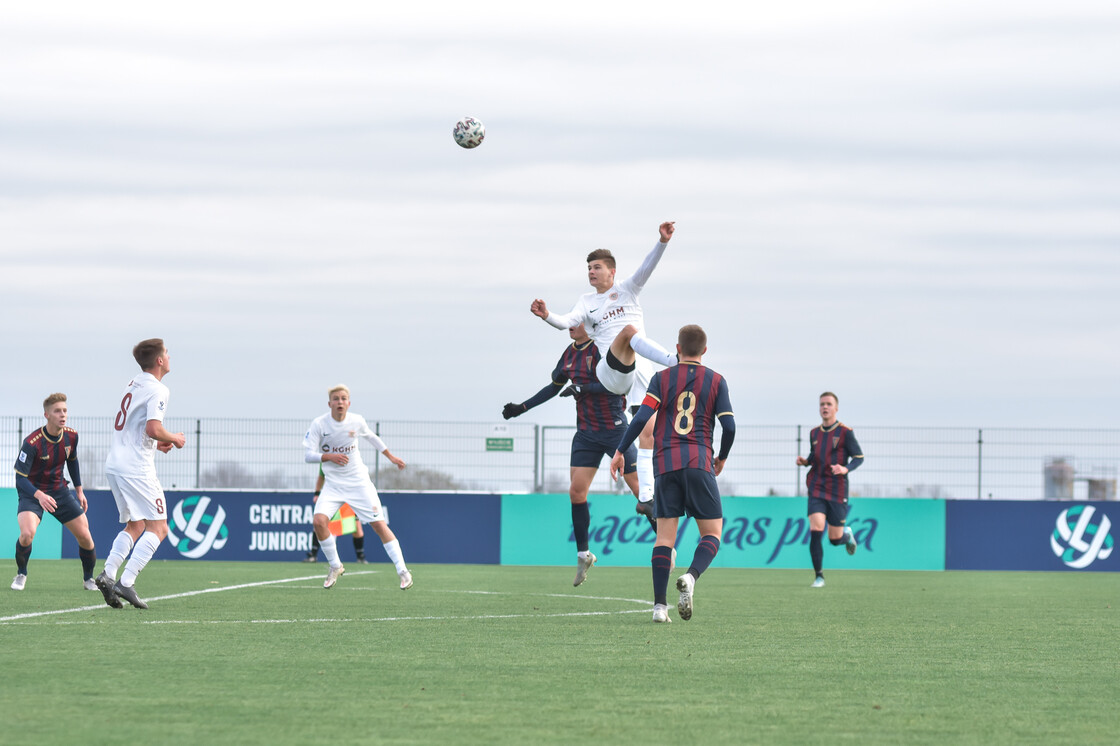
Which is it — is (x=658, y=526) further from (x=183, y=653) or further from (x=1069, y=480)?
(x=1069, y=480)

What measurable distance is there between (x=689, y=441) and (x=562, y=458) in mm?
14620

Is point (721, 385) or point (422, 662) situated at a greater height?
point (721, 385)

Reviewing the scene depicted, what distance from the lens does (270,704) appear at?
5.65 m

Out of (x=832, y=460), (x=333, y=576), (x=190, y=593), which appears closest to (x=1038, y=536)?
(x=832, y=460)

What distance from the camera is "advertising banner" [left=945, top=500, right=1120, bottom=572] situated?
77.4 ft

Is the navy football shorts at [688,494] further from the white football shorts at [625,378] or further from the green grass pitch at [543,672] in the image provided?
the white football shorts at [625,378]

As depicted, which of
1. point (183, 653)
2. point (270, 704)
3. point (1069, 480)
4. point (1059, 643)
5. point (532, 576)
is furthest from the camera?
point (1069, 480)

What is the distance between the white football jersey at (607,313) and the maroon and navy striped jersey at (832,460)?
234 inches

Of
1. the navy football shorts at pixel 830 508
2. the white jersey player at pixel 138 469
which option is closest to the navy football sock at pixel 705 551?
the white jersey player at pixel 138 469

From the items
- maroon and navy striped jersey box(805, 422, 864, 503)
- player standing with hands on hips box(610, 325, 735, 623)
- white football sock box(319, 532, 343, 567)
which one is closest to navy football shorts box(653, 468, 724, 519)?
player standing with hands on hips box(610, 325, 735, 623)

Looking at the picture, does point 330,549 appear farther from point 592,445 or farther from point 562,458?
point 562,458

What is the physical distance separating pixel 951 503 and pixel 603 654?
17.5 m

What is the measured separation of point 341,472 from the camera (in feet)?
47.4

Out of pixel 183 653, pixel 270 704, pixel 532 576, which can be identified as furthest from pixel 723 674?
pixel 532 576
